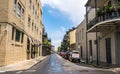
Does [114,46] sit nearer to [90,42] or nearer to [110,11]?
[110,11]

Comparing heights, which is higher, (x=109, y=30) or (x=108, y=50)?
(x=109, y=30)

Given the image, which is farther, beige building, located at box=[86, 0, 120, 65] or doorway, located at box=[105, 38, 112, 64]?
doorway, located at box=[105, 38, 112, 64]

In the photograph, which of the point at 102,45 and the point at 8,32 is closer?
the point at 8,32

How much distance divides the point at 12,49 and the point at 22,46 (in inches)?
317

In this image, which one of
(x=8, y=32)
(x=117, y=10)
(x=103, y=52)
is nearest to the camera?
(x=117, y=10)

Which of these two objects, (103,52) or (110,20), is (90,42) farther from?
(110,20)

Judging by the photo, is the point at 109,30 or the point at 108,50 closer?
the point at 109,30

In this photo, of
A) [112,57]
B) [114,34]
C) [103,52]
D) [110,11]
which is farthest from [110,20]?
[103,52]

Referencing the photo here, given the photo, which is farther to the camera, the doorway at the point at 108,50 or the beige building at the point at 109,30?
the doorway at the point at 108,50

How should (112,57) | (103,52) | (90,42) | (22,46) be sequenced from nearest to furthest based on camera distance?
(112,57)
(103,52)
(22,46)
(90,42)

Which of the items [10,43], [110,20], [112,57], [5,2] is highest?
[5,2]

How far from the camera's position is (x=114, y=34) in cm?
2547

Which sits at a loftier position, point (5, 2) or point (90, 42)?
point (5, 2)

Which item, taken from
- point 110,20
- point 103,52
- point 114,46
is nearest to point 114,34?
point 114,46
